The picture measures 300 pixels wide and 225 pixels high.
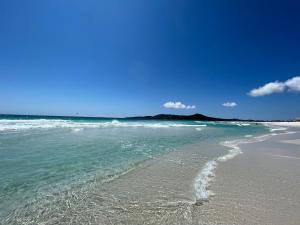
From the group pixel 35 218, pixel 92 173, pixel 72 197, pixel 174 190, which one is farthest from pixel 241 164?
pixel 35 218

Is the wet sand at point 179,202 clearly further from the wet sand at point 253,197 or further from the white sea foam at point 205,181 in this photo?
the white sea foam at point 205,181

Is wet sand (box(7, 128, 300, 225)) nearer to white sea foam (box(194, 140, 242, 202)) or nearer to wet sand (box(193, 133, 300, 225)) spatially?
wet sand (box(193, 133, 300, 225))

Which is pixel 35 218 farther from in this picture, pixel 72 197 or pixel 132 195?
pixel 132 195

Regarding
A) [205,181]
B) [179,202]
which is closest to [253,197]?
[205,181]

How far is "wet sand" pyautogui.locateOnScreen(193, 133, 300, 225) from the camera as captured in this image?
341 centimetres

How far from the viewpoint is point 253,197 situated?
14.0 feet

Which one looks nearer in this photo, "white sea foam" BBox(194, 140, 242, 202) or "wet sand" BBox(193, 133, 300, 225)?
"wet sand" BBox(193, 133, 300, 225)

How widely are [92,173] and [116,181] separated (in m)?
1.10

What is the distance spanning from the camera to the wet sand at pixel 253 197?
3406mm

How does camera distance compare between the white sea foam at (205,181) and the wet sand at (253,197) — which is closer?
the wet sand at (253,197)

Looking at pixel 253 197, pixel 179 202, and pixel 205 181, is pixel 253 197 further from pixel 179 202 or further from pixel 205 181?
pixel 179 202

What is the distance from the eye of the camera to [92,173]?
601cm

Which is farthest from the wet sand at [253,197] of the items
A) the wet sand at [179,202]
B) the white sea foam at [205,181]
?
the white sea foam at [205,181]

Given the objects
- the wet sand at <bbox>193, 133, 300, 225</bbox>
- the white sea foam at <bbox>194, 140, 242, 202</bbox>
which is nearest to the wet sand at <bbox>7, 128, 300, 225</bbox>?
the wet sand at <bbox>193, 133, 300, 225</bbox>
